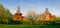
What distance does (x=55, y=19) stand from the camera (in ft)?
8.23

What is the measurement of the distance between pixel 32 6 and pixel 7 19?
54 cm

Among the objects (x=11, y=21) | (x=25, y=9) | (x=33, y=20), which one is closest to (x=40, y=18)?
(x=33, y=20)

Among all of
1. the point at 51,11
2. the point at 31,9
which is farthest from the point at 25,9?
the point at 51,11

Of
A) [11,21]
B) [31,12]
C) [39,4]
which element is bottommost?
[11,21]

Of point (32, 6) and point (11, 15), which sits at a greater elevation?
point (32, 6)

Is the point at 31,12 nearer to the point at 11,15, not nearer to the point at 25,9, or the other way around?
the point at 25,9

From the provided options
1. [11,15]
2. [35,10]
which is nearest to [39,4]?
[35,10]

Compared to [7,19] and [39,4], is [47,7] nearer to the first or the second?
[39,4]

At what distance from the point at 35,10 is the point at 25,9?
0.19 metres

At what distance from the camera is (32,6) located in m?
2.51

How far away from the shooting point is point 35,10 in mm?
2510

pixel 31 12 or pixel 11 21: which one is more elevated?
pixel 31 12

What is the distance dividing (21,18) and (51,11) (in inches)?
23.2

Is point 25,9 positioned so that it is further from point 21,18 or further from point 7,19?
point 7,19
